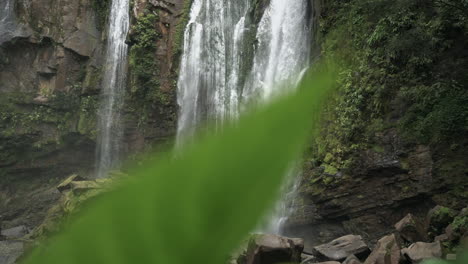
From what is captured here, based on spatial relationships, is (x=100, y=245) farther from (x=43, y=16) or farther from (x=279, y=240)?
(x=43, y=16)

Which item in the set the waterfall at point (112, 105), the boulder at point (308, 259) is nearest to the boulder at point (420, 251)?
the boulder at point (308, 259)

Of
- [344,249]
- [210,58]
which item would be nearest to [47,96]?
[210,58]

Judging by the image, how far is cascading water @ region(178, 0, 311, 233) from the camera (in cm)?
1381

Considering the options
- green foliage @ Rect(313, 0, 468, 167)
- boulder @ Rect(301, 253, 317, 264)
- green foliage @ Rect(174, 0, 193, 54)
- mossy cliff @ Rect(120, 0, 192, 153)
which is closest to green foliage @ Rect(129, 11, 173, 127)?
mossy cliff @ Rect(120, 0, 192, 153)

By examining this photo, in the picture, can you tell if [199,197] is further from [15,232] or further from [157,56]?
[157,56]

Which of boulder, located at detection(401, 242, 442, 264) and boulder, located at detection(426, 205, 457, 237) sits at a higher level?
boulder, located at detection(426, 205, 457, 237)

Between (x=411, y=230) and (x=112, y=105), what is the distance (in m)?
16.7

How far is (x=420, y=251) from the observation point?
6.75 metres

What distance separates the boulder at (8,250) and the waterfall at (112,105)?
644cm

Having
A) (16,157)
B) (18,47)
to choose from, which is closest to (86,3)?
(18,47)

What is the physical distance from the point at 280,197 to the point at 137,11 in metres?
20.8

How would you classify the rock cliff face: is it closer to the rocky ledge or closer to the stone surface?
the stone surface

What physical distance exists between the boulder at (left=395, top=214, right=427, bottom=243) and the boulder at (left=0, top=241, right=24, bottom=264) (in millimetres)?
10348

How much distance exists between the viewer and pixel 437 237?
731 centimetres
